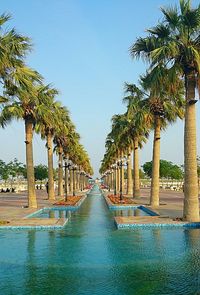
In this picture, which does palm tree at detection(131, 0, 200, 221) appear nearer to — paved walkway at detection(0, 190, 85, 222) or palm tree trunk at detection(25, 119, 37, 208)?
paved walkway at detection(0, 190, 85, 222)

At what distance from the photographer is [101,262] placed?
10844mm

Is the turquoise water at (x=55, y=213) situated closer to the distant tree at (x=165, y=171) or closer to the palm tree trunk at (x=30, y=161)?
the palm tree trunk at (x=30, y=161)

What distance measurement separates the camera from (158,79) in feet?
57.2

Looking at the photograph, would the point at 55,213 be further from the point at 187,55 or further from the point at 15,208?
the point at 187,55

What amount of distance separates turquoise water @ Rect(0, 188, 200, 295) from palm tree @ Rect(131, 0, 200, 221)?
2.26m

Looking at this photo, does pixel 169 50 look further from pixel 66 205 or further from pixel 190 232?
pixel 66 205

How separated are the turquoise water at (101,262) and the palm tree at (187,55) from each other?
2262 mm

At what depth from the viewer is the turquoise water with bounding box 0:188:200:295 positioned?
8484mm

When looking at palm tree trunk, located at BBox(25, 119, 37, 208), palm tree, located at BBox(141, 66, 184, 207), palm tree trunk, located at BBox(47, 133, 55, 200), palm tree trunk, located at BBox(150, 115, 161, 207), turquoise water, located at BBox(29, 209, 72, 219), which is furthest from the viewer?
palm tree trunk, located at BBox(47, 133, 55, 200)

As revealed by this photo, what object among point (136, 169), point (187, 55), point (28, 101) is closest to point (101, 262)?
point (187, 55)

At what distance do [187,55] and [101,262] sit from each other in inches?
391

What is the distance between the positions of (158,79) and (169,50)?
1267mm

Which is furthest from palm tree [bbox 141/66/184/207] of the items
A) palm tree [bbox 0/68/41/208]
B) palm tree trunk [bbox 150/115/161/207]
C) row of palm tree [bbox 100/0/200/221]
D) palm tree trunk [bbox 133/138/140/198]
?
palm tree trunk [bbox 133/138/140/198]

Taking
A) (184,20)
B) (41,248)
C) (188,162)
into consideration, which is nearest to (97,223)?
(188,162)
